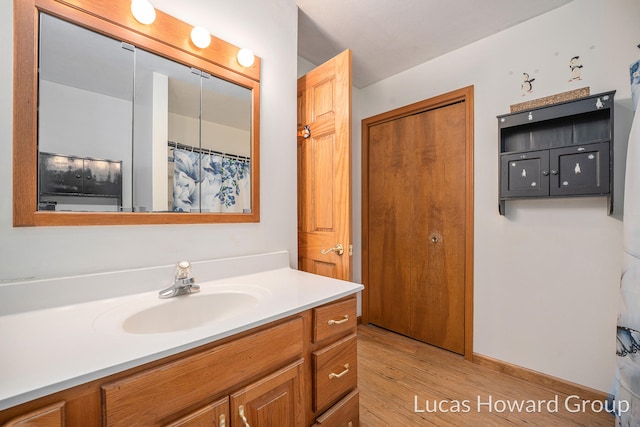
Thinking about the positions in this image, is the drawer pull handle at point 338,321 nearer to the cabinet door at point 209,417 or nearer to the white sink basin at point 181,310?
the white sink basin at point 181,310

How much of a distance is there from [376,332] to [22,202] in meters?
2.60

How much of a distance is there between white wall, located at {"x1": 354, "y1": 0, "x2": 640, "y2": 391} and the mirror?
1.74 metres

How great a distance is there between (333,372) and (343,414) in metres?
0.23

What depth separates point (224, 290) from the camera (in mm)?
1147

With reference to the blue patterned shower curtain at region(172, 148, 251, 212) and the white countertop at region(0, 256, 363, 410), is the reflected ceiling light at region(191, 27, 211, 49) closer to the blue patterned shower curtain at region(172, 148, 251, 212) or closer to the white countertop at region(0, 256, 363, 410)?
the blue patterned shower curtain at region(172, 148, 251, 212)

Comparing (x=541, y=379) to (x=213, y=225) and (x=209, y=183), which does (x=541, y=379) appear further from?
(x=209, y=183)

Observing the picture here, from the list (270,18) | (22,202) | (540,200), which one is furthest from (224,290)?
(540,200)

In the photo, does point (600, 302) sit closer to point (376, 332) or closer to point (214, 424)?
point (376, 332)

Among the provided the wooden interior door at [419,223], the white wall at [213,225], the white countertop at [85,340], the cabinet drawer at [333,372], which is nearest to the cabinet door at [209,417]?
the white countertop at [85,340]

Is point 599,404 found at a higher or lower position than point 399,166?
lower

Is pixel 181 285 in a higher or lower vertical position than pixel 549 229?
lower

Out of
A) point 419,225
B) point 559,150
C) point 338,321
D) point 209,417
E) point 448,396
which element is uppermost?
point 559,150

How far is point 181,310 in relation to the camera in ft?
3.39

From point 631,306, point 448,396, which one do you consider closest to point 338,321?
point 448,396
